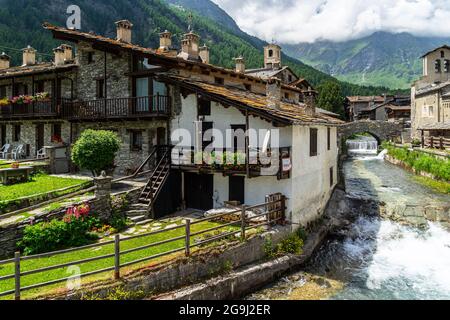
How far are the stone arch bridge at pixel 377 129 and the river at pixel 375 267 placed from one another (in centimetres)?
4664

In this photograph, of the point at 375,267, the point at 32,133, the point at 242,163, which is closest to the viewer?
the point at 375,267

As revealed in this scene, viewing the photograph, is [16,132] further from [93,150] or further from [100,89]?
[93,150]

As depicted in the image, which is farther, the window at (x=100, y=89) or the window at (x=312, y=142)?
the window at (x=100, y=89)

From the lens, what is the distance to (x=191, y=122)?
18750 millimetres

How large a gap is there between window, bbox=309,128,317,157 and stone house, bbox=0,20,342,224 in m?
0.05

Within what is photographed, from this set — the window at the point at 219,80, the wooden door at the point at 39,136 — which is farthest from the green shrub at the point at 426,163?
the wooden door at the point at 39,136

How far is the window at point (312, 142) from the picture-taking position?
18.1 metres

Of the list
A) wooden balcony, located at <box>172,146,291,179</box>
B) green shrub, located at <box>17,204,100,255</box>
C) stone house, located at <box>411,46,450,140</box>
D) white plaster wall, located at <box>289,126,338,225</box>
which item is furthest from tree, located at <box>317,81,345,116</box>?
green shrub, located at <box>17,204,100,255</box>

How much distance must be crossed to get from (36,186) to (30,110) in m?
10.5

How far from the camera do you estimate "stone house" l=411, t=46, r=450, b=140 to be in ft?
Result: 159

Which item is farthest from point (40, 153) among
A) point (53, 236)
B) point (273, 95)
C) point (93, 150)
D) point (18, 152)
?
point (273, 95)

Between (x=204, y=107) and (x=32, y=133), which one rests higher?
(x=204, y=107)

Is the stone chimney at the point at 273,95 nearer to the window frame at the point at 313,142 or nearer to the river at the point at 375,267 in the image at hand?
the window frame at the point at 313,142

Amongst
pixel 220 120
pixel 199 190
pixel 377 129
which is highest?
pixel 377 129
